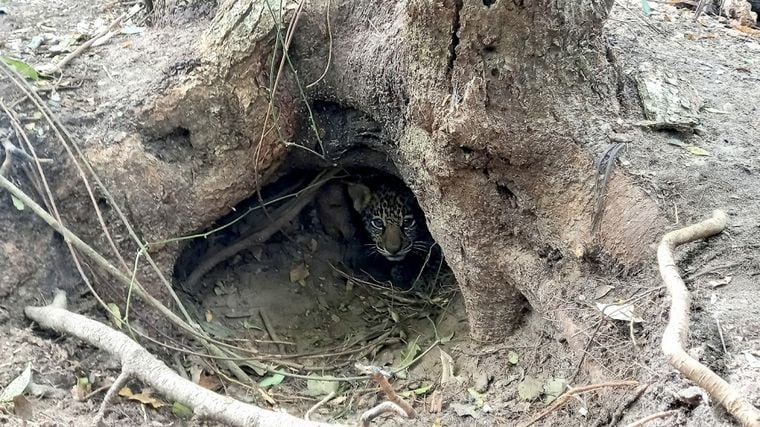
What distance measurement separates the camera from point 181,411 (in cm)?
331

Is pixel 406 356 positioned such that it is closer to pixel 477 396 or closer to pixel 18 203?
pixel 477 396

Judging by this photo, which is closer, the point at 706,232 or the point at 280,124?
the point at 706,232

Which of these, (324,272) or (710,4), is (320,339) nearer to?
(324,272)

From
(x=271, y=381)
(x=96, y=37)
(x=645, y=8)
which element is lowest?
(x=271, y=381)

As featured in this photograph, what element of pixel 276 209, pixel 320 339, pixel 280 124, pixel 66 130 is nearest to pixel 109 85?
pixel 66 130

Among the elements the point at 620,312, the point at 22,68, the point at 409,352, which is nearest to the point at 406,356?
the point at 409,352

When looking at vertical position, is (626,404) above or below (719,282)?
below

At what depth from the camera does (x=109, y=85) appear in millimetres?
4250

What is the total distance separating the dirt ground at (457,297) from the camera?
2723mm

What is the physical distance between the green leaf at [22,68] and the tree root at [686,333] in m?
3.61

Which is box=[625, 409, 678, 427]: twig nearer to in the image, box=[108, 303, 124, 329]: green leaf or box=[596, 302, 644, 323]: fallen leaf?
box=[596, 302, 644, 323]: fallen leaf

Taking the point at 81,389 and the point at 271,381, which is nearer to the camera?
the point at 81,389

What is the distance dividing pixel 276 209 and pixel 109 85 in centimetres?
161

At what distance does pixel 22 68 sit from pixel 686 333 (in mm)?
3864
